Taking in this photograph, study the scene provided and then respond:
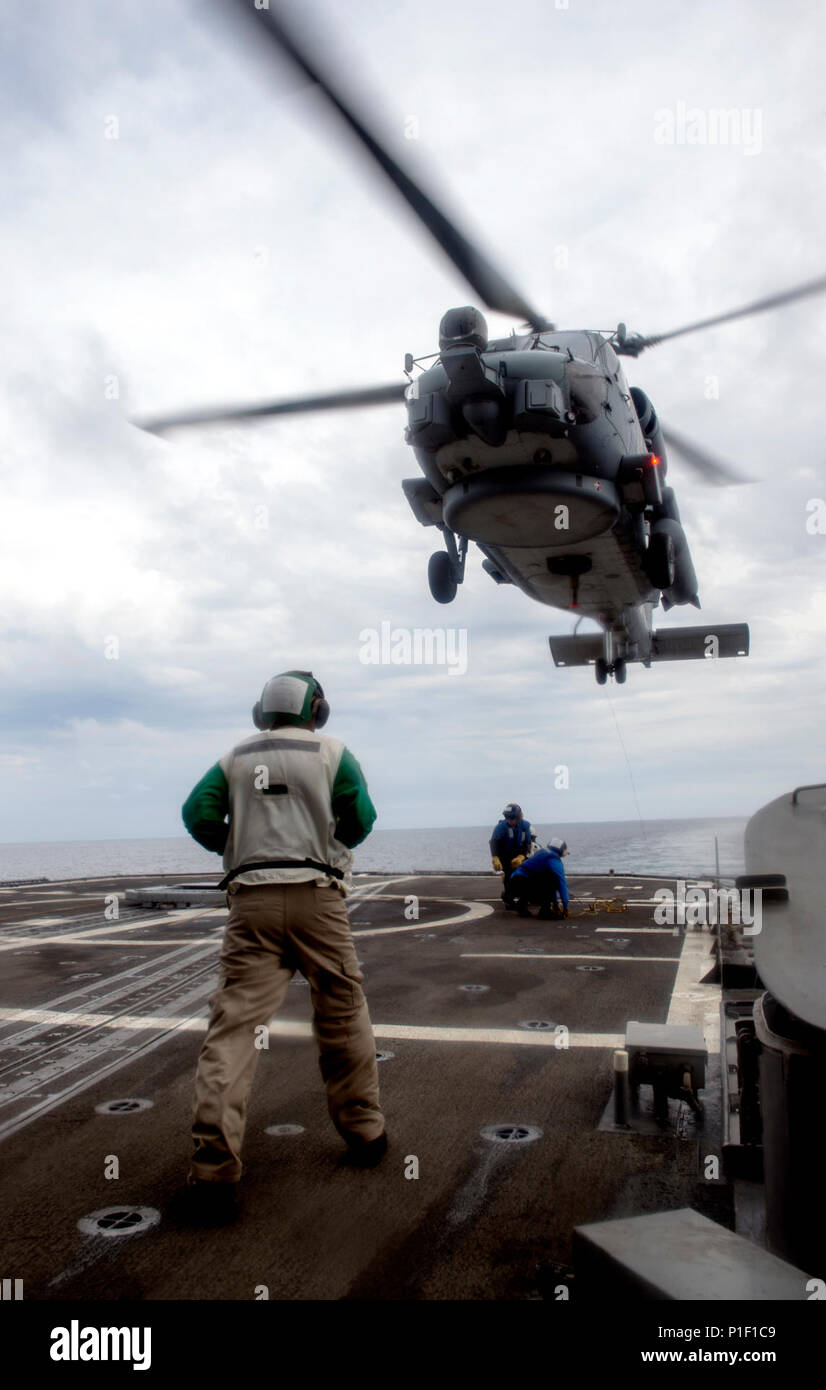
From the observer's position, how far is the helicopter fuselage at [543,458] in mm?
8383

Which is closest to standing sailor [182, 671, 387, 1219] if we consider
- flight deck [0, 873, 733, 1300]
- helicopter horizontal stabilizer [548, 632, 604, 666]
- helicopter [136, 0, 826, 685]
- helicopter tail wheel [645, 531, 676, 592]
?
flight deck [0, 873, 733, 1300]

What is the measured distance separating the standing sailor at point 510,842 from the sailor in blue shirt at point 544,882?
604 millimetres

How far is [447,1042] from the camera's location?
6.07 metres

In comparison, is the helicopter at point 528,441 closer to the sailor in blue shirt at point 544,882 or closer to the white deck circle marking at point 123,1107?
the sailor in blue shirt at point 544,882

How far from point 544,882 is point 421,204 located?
384 inches

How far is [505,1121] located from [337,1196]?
1224 mm

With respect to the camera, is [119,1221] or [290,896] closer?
[119,1221]

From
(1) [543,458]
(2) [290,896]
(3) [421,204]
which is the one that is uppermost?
(3) [421,204]

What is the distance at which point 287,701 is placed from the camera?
169 inches

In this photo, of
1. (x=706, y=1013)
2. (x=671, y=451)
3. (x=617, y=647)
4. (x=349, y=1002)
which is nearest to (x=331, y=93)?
(x=349, y=1002)

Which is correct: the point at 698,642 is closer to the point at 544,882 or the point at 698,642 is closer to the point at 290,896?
the point at 544,882

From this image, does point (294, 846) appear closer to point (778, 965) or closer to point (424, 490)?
point (778, 965)
